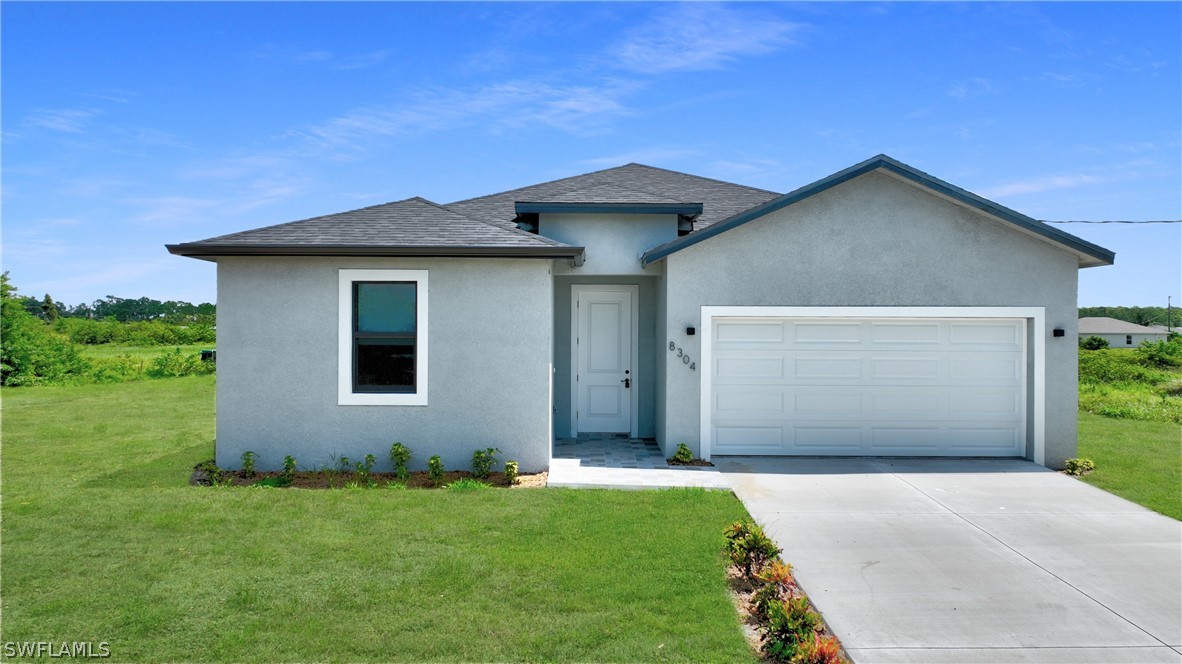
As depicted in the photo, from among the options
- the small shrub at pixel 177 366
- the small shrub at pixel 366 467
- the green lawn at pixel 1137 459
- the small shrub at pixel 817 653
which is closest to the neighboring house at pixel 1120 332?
the green lawn at pixel 1137 459

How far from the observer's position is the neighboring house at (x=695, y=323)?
360 inches

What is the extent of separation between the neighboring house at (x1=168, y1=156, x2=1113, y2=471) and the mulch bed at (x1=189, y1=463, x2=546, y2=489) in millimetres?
195

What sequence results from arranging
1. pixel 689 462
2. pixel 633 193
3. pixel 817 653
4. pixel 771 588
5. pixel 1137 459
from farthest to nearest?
pixel 633 193
pixel 1137 459
pixel 689 462
pixel 771 588
pixel 817 653

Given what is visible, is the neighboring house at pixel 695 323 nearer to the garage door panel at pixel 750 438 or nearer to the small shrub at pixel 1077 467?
the garage door panel at pixel 750 438

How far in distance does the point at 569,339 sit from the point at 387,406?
367 centimetres

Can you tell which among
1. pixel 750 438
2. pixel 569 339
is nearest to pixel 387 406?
pixel 569 339

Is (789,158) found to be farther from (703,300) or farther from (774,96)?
(703,300)

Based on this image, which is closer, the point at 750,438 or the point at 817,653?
the point at 817,653

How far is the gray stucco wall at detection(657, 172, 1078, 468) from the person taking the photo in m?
9.86

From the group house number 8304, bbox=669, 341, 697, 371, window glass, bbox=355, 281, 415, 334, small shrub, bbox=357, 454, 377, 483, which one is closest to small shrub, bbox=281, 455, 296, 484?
small shrub, bbox=357, 454, 377, 483

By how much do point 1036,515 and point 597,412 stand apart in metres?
6.70

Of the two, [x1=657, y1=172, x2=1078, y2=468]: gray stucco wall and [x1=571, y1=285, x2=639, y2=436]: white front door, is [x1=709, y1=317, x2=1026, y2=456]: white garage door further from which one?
[x1=571, y1=285, x2=639, y2=436]: white front door

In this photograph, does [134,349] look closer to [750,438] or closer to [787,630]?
[750,438]

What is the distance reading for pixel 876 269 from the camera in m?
9.95
